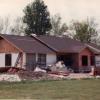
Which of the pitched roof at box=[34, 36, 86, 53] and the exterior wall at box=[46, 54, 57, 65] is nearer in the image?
the exterior wall at box=[46, 54, 57, 65]

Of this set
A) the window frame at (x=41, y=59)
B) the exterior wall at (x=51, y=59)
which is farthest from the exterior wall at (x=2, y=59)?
the exterior wall at (x=51, y=59)

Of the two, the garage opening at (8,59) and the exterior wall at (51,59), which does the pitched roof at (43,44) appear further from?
the garage opening at (8,59)

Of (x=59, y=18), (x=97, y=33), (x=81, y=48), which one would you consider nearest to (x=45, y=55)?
(x=81, y=48)

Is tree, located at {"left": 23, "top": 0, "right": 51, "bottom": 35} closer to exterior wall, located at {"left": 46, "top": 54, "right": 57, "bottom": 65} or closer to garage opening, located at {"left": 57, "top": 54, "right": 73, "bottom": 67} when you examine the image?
garage opening, located at {"left": 57, "top": 54, "right": 73, "bottom": 67}

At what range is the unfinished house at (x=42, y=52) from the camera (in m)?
47.2

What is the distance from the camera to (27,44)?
4931 cm

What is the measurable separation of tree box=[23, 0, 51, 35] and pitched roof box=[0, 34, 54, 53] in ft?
82.0

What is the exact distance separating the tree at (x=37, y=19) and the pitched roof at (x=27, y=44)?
82.0ft

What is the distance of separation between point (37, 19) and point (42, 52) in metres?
30.5

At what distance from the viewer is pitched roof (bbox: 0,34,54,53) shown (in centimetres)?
4734

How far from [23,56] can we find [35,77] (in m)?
12.0

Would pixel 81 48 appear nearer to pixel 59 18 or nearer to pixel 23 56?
pixel 23 56

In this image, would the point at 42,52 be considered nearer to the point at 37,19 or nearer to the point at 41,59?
the point at 41,59

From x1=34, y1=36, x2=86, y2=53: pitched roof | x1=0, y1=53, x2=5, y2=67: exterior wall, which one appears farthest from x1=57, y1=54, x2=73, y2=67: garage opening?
x1=0, y1=53, x2=5, y2=67: exterior wall
